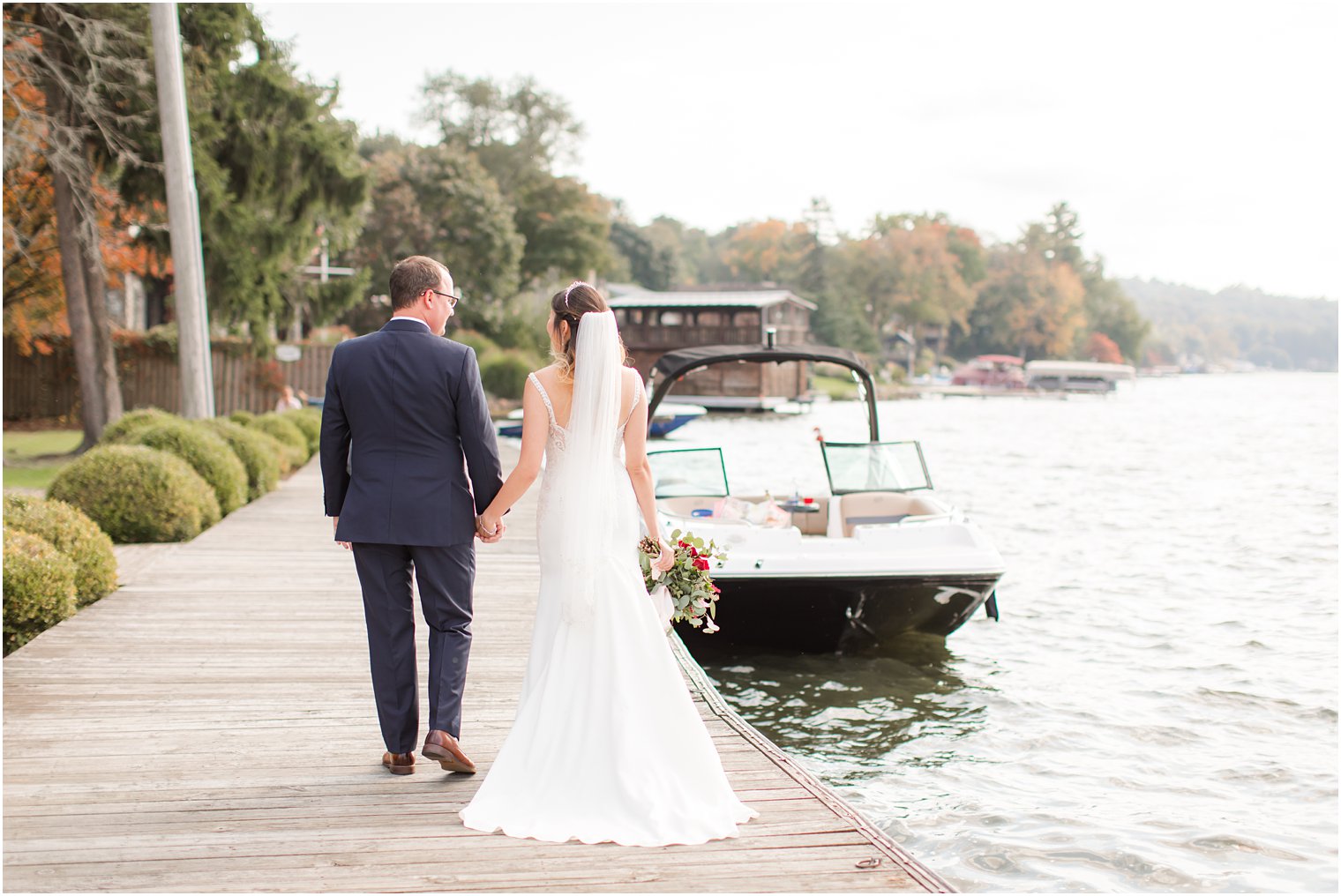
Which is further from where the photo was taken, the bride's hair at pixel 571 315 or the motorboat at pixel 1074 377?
the motorboat at pixel 1074 377

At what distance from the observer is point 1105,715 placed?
10.0 metres

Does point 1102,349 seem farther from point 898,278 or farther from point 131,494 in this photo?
point 131,494

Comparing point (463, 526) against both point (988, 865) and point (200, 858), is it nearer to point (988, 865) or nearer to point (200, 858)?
point (200, 858)

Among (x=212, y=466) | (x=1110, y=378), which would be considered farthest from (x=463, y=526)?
(x=1110, y=378)

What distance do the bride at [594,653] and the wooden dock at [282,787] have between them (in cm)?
18

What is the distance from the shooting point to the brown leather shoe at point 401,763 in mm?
4996

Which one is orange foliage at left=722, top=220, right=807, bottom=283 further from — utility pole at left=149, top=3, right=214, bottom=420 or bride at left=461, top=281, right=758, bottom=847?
bride at left=461, top=281, right=758, bottom=847

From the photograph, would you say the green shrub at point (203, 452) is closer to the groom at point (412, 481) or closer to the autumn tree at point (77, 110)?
the autumn tree at point (77, 110)

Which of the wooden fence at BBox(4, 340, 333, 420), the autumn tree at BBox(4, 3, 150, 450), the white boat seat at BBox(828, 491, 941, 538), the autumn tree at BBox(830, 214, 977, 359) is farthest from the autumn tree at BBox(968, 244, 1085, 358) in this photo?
the white boat seat at BBox(828, 491, 941, 538)

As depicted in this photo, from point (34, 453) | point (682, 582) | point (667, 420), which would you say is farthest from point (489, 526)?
point (667, 420)

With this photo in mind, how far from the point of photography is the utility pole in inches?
583

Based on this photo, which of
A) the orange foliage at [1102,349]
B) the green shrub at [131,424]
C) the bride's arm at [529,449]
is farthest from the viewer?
the orange foliage at [1102,349]

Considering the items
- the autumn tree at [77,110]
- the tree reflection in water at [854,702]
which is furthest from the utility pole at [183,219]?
the tree reflection in water at [854,702]

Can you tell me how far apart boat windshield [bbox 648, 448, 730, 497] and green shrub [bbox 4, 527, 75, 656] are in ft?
15.8
